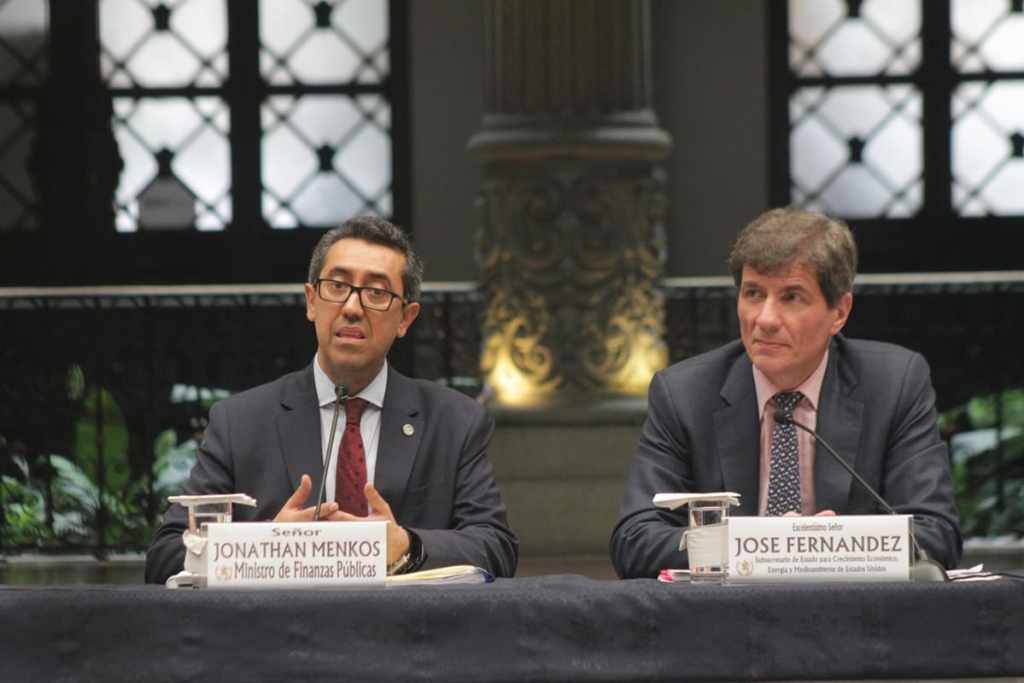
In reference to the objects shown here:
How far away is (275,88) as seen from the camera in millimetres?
10383

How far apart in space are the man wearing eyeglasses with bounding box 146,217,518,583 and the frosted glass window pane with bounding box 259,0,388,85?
20.7ft

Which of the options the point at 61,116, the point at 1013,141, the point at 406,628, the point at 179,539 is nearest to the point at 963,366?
the point at 1013,141

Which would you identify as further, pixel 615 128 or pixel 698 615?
pixel 615 128

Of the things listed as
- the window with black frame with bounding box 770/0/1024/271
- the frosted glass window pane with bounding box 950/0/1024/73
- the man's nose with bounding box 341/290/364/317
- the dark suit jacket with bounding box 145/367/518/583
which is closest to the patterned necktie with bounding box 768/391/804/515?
the dark suit jacket with bounding box 145/367/518/583

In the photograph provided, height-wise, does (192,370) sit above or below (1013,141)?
below

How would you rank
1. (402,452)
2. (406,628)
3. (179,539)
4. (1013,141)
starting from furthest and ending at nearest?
(1013,141) < (402,452) < (179,539) < (406,628)

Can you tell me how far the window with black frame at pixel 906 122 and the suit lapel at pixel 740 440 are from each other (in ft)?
20.3

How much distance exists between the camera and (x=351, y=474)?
4113mm

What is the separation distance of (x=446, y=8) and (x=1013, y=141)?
302 cm

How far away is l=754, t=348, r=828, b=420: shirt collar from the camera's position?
4.16 m

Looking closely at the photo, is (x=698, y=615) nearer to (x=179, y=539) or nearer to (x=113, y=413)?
(x=179, y=539)

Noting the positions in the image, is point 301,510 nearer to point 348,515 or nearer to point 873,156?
point 348,515

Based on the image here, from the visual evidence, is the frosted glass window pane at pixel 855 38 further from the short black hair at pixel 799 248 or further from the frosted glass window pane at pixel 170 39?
the short black hair at pixel 799 248

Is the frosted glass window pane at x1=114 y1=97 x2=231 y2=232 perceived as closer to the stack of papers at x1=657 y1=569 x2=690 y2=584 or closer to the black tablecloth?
the stack of papers at x1=657 y1=569 x2=690 y2=584
